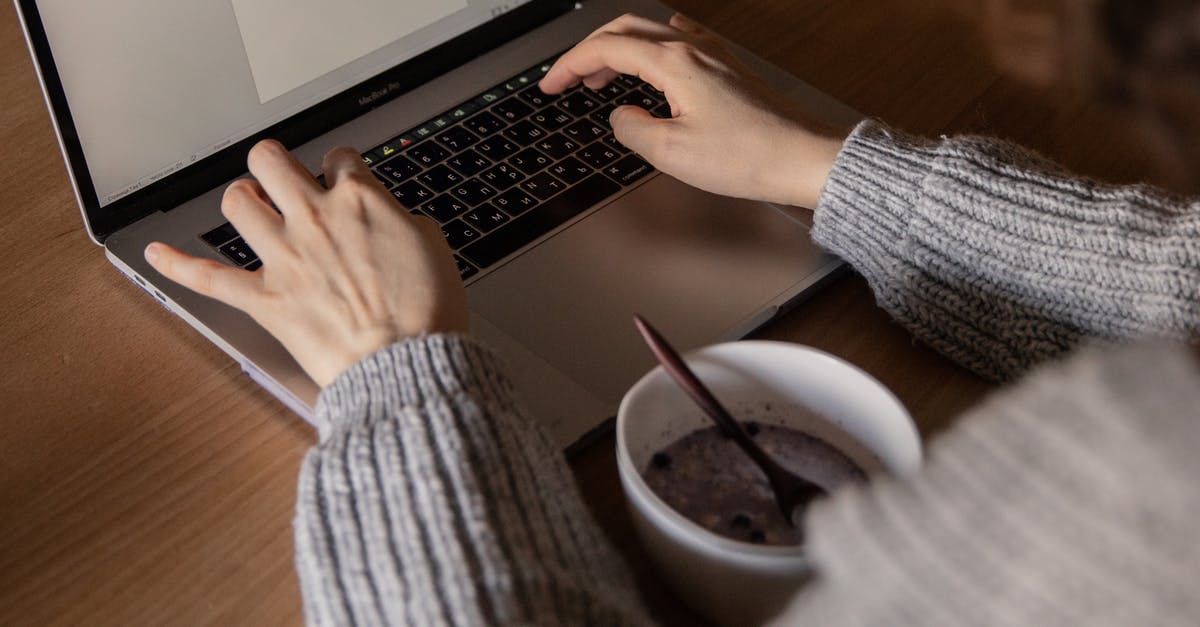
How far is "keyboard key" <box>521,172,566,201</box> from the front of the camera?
743 mm

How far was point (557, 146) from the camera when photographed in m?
0.78

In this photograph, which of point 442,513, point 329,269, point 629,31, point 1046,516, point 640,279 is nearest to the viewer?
point 1046,516

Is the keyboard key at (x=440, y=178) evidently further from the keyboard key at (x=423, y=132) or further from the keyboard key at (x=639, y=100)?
the keyboard key at (x=639, y=100)

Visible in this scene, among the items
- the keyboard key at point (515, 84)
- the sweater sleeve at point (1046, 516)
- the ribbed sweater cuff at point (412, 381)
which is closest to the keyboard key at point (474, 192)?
the keyboard key at point (515, 84)

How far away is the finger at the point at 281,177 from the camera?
624 millimetres

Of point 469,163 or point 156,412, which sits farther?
point 469,163

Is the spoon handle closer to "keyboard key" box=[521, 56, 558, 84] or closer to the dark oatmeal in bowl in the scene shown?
the dark oatmeal in bowl

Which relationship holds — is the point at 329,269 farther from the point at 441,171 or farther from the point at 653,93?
the point at 653,93

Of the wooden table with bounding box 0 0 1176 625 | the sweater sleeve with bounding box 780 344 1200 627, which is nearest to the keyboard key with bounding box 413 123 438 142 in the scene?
the wooden table with bounding box 0 0 1176 625

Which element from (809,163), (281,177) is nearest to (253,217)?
(281,177)

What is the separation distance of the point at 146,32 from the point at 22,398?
0.73 ft

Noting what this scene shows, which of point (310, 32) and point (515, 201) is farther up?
point (310, 32)

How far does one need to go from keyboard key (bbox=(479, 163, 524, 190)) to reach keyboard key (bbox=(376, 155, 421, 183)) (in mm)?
46

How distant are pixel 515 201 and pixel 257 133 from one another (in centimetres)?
17
